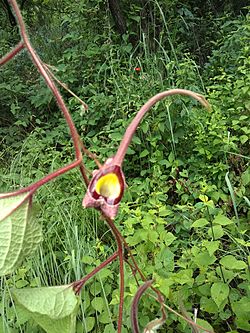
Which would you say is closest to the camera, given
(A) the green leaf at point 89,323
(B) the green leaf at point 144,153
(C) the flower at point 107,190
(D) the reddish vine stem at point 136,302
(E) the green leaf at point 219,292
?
(C) the flower at point 107,190

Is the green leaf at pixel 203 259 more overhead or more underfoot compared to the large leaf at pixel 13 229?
more underfoot

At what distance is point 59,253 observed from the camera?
185cm

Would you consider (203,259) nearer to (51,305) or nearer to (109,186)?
(51,305)

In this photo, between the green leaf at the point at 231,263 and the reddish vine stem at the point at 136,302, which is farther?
the green leaf at the point at 231,263

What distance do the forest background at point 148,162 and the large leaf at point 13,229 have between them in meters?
0.02

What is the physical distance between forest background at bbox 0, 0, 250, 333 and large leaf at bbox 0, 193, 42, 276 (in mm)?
21

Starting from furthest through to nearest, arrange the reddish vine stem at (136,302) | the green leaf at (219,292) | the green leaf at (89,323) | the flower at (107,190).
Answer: the green leaf at (89,323), the green leaf at (219,292), the reddish vine stem at (136,302), the flower at (107,190)

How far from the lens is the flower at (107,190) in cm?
28

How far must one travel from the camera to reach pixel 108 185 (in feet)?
0.94

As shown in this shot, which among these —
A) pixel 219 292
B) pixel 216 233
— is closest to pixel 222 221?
pixel 216 233

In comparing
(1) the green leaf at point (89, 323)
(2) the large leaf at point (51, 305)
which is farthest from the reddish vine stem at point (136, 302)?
(1) the green leaf at point (89, 323)

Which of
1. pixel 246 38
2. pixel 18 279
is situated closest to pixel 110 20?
pixel 246 38

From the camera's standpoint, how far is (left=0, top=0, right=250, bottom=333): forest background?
1.50 metres

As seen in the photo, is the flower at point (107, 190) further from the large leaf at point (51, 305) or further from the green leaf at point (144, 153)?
the green leaf at point (144, 153)
